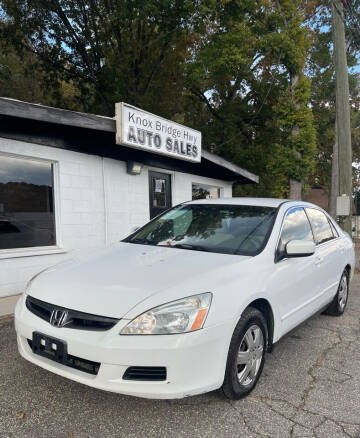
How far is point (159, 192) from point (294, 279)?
574cm

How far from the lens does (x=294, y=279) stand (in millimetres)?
3279

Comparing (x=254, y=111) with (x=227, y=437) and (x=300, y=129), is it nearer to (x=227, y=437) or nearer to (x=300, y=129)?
(x=300, y=129)

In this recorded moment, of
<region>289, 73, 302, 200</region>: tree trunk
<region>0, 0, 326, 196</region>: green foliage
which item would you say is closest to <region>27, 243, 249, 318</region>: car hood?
<region>0, 0, 326, 196</region>: green foliage

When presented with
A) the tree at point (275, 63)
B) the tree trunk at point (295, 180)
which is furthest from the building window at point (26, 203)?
the tree trunk at point (295, 180)

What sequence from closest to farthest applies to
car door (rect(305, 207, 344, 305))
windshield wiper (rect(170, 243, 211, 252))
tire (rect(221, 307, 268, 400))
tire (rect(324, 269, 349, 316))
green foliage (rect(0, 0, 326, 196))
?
tire (rect(221, 307, 268, 400)) < windshield wiper (rect(170, 243, 211, 252)) < car door (rect(305, 207, 344, 305)) < tire (rect(324, 269, 349, 316)) < green foliage (rect(0, 0, 326, 196))

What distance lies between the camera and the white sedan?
219 centimetres

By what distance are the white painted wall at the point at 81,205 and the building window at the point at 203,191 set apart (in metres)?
2.41

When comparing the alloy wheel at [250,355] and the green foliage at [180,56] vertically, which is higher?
the green foliage at [180,56]

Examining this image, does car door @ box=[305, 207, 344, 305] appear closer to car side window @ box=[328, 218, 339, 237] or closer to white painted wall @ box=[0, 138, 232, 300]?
car side window @ box=[328, 218, 339, 237]

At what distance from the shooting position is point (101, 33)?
13586 millimetres

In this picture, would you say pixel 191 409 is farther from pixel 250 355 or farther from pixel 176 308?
pixel 176 308

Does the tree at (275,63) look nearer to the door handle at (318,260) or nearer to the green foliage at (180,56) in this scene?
the green foliage at (180,56)

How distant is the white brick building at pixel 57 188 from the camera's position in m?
5.49

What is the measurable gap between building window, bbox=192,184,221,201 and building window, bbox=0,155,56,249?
4.86 m
